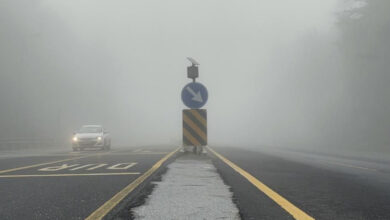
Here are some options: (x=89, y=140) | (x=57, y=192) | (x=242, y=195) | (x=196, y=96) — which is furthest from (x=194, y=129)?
(x=89, y=140)

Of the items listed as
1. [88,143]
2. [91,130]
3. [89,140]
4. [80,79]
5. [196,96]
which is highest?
[80,79]

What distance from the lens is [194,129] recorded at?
51.1ft

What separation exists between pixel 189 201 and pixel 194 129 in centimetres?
989

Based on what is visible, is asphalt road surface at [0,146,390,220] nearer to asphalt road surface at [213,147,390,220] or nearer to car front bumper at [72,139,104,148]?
asphalt road surface at [213,147,390,220]

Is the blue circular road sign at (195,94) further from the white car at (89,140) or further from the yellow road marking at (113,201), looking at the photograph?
the white car at (89,140)

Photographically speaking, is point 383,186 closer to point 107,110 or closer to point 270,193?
point 270,193

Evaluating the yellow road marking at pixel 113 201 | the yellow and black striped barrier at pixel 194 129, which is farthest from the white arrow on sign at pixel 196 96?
the yellow road marking at pixel 113 201

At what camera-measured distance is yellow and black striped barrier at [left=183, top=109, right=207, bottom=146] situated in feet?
51.0

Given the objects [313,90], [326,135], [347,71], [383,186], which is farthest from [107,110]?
[383,186]

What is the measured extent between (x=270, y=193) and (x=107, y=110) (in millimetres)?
98245

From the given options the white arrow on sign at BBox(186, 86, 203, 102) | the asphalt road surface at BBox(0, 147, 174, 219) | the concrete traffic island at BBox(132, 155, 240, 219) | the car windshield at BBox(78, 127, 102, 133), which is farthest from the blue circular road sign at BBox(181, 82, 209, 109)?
the car windshield at BBox(78, 127, 102, 133)

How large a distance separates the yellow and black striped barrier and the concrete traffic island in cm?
712

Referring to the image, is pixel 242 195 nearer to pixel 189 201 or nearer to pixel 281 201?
pixel 281 201

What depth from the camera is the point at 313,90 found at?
67.8 m
